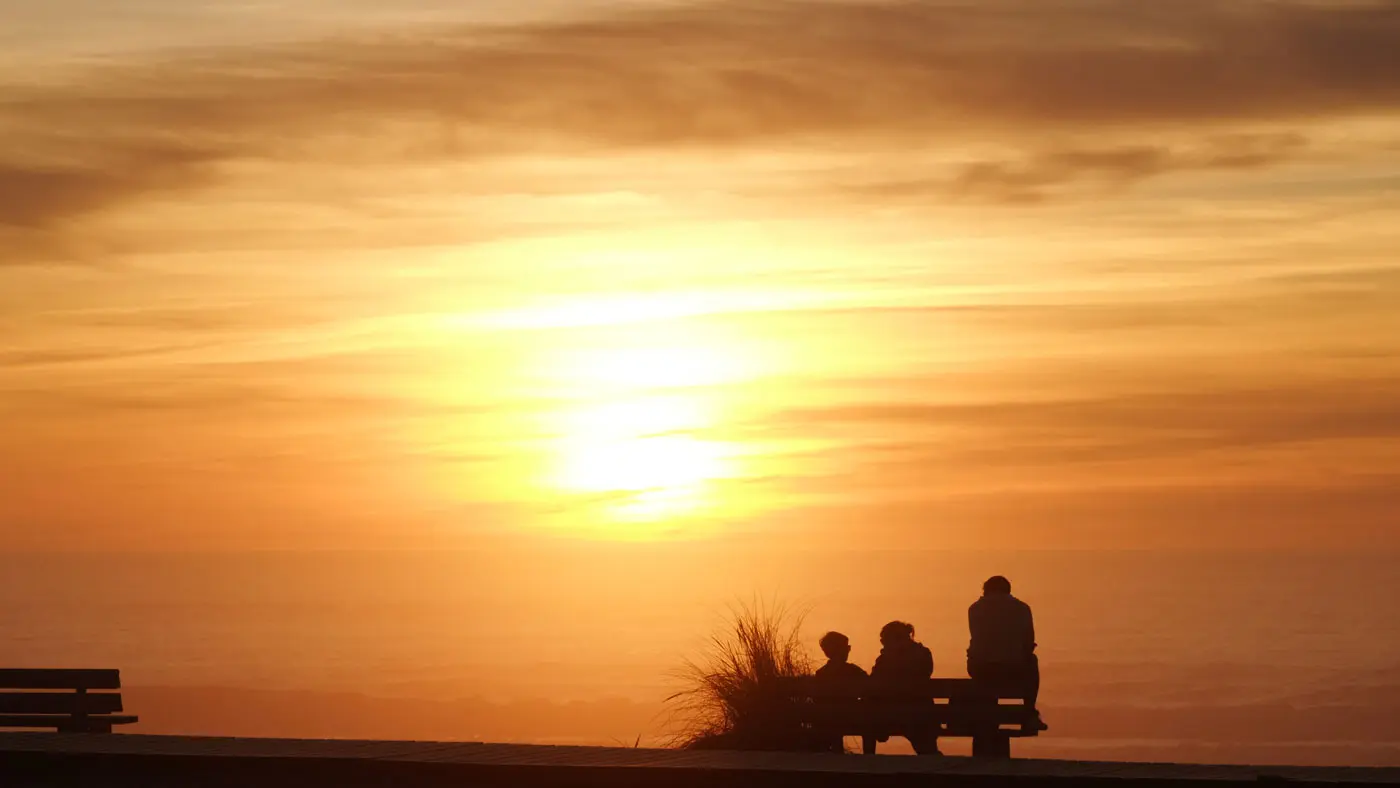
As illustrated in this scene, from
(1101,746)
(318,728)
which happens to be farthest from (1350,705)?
(318,728)

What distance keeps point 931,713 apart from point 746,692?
190 centimetres

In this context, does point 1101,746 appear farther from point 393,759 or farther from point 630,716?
point 393,759

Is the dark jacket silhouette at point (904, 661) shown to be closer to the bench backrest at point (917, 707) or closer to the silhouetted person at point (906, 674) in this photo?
the silhouetted person at point (906, 674)

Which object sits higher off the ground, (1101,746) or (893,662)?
(893,662)

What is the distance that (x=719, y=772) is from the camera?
13008 millimetres

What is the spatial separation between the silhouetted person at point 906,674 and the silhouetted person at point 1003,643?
0.45 meters

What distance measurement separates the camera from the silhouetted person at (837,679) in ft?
50.8

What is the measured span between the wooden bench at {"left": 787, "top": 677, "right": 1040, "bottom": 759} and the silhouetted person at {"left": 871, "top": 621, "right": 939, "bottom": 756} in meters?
0.02

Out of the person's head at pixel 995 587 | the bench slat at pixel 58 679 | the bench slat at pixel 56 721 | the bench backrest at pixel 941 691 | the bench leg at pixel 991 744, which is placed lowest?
the bench leg at pixel 991 744

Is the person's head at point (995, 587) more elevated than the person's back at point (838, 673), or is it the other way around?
the person's head at point (995, 587)

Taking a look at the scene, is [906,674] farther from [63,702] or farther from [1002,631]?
[63,702]

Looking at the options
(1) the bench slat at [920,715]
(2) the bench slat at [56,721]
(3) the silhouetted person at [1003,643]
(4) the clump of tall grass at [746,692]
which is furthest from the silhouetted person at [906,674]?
(2) the bench slat at [56,721]

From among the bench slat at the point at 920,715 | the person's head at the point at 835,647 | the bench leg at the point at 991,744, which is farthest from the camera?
the person's head at the point at 835,647

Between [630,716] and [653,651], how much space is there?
55.5 meters
